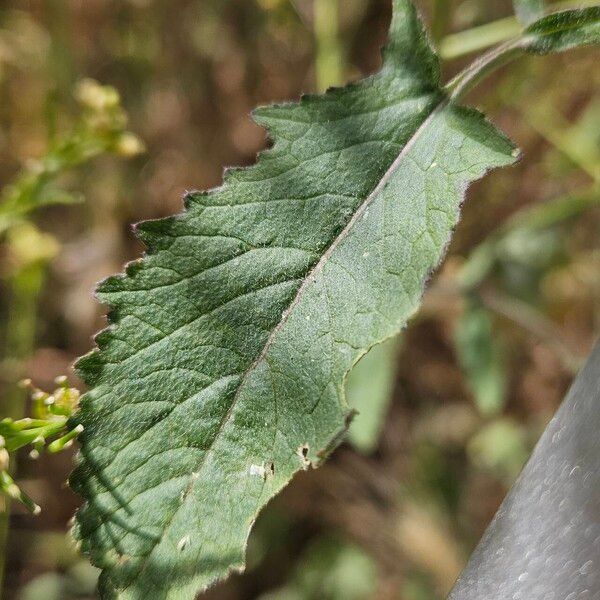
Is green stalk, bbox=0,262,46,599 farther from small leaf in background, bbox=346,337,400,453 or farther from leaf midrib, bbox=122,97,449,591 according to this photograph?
leaf midrib, bbox=122,97,449,591

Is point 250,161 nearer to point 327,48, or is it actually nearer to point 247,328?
point 327,48

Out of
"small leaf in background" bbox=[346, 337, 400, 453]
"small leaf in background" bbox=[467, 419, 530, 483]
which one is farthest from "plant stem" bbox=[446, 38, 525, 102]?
"small leaf in background" bbox=[467, 419, 530, 483]

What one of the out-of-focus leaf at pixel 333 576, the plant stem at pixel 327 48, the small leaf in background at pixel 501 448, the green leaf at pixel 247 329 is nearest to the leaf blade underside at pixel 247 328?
the green leaf at pixel 247 329

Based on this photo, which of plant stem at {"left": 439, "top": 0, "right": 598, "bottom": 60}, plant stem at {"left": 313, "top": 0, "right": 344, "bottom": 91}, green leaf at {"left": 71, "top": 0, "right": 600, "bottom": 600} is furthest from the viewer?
plant stem at {"left": 313, "top": 0, "right": 344, "bottom": 91}

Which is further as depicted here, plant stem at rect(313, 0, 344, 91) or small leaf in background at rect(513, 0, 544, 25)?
plant stem at rect(313, 0, 344, 91)

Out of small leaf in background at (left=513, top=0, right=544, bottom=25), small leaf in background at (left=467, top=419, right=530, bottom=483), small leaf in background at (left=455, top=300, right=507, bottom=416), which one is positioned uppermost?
Answer: small leaf in background at (left=513, top=0, right=544, bottom=25)

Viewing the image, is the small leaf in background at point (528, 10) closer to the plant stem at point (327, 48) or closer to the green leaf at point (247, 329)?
the green leaf at point (247, 329)

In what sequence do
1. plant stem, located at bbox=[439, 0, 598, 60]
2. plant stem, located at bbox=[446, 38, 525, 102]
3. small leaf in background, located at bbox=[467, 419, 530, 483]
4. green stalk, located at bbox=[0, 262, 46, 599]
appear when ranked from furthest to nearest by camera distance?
small leaf in background, located at bbox=[467, 419, 530, 483] < green stalk, located at bbox=[0, 262, 46, 599] < plant stem, located at bbox=[439, 0, 598, 60] < plant stem, located at bbox=[446, 38, 525, 102]

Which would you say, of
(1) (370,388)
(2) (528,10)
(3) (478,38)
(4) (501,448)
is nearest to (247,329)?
(2) (528,10)
